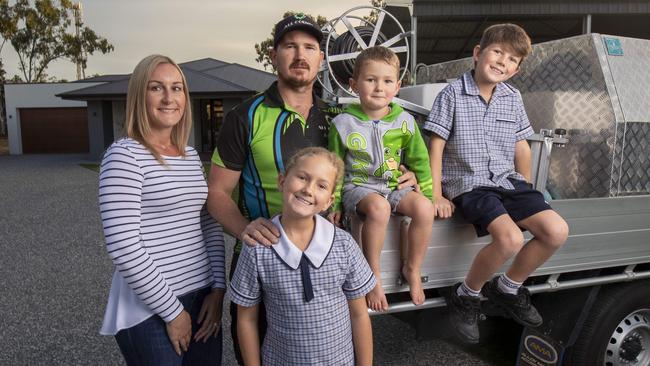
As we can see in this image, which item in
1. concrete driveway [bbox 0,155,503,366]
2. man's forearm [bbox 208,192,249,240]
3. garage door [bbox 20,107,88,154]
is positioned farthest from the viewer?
garage door [bbox 20,107,88,154]

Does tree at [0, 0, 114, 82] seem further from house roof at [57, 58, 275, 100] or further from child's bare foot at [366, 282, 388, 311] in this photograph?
child's bare foot at [366, 282, 388, 311]

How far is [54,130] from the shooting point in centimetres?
3130

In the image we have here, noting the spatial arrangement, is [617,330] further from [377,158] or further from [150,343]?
[150,343]

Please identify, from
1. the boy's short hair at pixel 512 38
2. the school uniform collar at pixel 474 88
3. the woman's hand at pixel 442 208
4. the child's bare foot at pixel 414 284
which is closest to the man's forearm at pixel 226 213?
the child's bare foot at pixel 414 284

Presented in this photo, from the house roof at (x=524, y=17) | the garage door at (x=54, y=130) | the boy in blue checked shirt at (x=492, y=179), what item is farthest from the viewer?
the garage door at (x=54, y=130)

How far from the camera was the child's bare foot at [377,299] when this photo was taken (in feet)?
7.47

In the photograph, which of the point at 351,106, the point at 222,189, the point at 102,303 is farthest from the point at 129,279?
the point at 102,303

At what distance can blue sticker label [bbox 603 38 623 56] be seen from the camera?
10.9 feet

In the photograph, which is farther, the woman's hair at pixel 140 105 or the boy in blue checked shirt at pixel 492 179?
the boy in blue checked shirt at pixel 492 179

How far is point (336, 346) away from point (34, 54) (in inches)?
1760

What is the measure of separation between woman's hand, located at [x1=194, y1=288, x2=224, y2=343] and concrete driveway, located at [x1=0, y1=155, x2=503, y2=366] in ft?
5.78

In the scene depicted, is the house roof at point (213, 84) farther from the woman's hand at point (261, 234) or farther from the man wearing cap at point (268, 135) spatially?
the woman's hand at point (261, 234)

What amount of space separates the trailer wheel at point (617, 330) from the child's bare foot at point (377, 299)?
1.44 metres

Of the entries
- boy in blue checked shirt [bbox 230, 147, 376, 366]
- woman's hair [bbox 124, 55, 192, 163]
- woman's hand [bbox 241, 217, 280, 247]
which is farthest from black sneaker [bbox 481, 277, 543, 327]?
woman's hair [bbox 124, 55, 192, 163]
